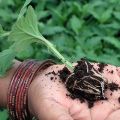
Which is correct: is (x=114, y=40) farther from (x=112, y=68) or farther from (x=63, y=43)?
(x=112, y=68)

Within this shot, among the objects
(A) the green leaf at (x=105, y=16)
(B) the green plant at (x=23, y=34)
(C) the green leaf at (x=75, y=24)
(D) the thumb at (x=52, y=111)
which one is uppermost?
(B) the green plant at (x=23, y=34)

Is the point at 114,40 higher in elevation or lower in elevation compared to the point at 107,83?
lower

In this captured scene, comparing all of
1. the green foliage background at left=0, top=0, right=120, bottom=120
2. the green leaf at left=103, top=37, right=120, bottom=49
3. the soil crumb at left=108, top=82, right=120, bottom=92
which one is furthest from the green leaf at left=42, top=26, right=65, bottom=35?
the soil crumb at left=108, top=82, right=120, bottom=92

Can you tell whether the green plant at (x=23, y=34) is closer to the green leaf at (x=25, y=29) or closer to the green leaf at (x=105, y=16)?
the green leaf at (x=25, y=29)

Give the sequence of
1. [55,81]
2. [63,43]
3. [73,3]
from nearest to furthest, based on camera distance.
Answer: [55,81]
[63,43]
[73,3]

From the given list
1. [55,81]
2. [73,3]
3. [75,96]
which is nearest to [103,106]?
[75,96]

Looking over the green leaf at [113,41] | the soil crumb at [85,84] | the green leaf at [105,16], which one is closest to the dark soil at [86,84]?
the soil crumb at [85,84]

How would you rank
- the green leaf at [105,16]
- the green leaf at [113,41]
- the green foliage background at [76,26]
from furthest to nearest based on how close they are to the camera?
the green leaf at [105,16], the green leaf at [113,41], the green foliage background at [76,26]
